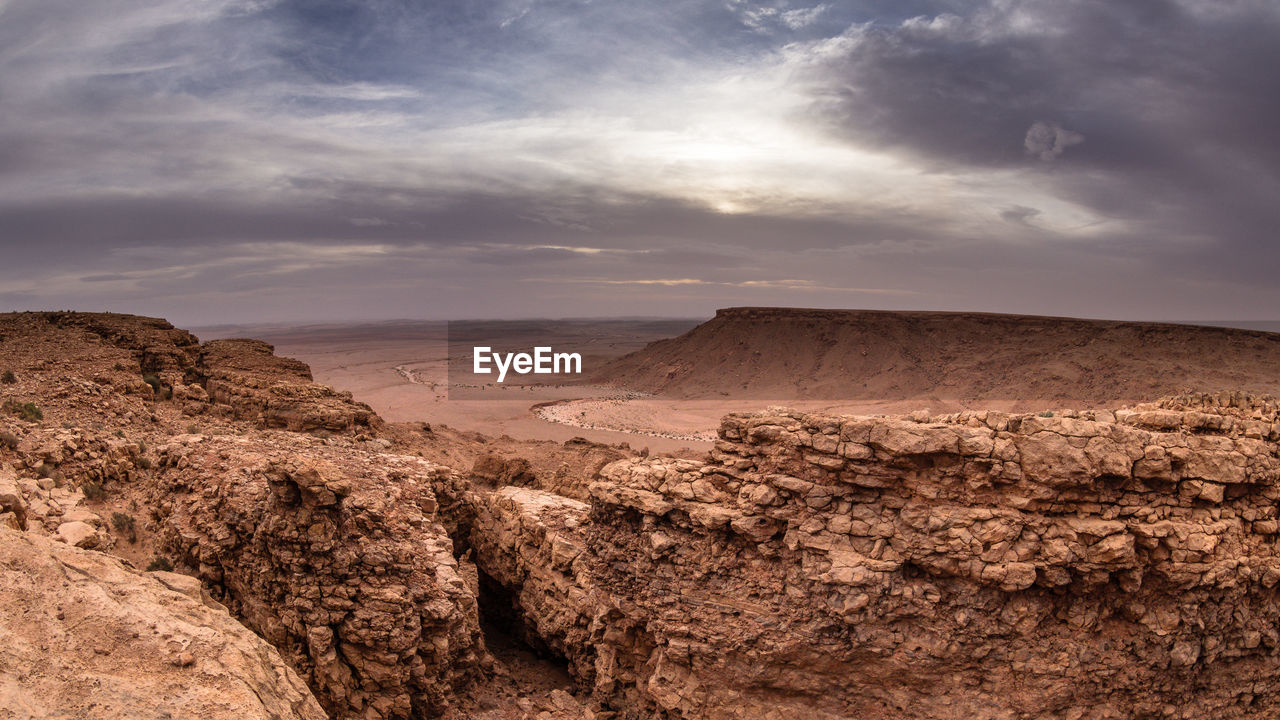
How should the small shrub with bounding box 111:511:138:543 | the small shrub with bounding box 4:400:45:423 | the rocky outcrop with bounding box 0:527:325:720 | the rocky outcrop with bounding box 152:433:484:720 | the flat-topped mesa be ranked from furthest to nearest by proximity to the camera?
1. the small shrub with bounding box 4:400:45:423
2. the small shrub with bounding box 111:511:138:543
3. the rocky outcrop with bounding box 152:433:484:720
4. the flat-topped mesa
5. the rocky outcrop with bounding box 0:527:325:720

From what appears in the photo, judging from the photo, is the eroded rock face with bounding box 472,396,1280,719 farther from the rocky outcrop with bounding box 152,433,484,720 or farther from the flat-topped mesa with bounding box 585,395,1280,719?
the rocky outcrop with bounding box 152,433,484,720

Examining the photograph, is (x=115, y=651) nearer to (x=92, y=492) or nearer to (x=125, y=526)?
(x=125, y=526)

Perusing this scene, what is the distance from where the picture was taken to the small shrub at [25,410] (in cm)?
955

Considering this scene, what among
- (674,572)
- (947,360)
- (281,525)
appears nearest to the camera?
(674,572)

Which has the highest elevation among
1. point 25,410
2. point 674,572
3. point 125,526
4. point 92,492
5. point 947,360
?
point 947,360

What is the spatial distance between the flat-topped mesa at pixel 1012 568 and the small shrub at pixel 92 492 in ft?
25.1

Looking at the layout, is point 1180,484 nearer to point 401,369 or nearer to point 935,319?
point 935,319

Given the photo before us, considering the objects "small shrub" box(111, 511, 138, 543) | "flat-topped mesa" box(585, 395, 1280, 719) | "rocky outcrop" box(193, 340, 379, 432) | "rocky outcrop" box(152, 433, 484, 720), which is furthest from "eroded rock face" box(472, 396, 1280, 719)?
"rocky outcrop" box(193, 340, 379, 432)

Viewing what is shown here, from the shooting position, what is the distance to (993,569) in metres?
5.47

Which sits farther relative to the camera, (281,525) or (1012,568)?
(281,525)

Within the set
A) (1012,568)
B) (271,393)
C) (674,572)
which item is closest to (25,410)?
(271,393)

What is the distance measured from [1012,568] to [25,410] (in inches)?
488

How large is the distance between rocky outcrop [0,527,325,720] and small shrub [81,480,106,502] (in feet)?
15.4

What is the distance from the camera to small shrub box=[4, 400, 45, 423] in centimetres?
955
